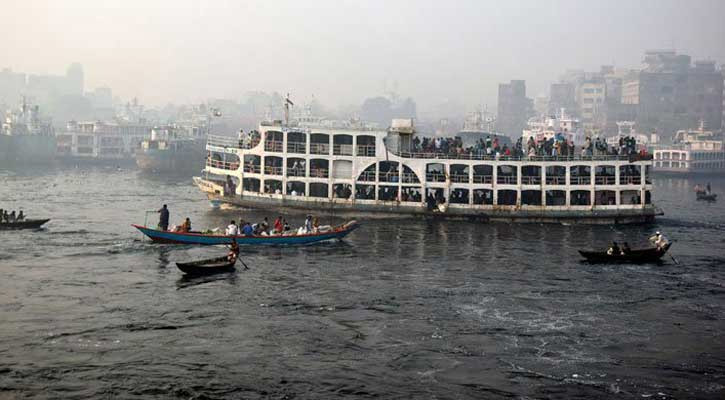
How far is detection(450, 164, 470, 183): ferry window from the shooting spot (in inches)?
2596

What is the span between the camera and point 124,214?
6569 cm

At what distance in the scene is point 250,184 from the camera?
6919 cm

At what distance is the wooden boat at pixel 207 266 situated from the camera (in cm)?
4009

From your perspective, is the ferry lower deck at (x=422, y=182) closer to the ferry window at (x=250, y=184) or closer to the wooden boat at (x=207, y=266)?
the ferry window at (x=250, y=184)

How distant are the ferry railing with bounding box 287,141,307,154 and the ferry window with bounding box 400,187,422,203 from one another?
362 inches

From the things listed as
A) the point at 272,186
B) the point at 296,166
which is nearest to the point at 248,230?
the point at 296,166

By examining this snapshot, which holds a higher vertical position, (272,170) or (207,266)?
(272,170)

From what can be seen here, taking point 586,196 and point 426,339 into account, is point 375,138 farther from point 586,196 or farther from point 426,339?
point 426,339

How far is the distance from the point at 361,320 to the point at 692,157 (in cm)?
13145

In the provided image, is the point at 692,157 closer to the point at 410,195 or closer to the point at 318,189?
the point at 410,195

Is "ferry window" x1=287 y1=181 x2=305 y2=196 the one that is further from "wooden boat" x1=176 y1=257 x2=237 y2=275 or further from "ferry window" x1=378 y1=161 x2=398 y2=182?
"wooden boat" x1=176 y1=257 x2=237 y2=275

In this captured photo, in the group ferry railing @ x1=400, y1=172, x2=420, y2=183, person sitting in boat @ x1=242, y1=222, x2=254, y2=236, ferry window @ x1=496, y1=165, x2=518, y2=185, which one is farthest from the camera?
ferry railing @ x1=400, y1=172, x2=420, y2=183

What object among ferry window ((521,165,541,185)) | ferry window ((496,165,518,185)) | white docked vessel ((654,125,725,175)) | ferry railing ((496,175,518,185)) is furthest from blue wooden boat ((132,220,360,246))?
white docked vessel ((654,125,725,175))

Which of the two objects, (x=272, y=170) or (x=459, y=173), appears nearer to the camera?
(x=459, y=173)
